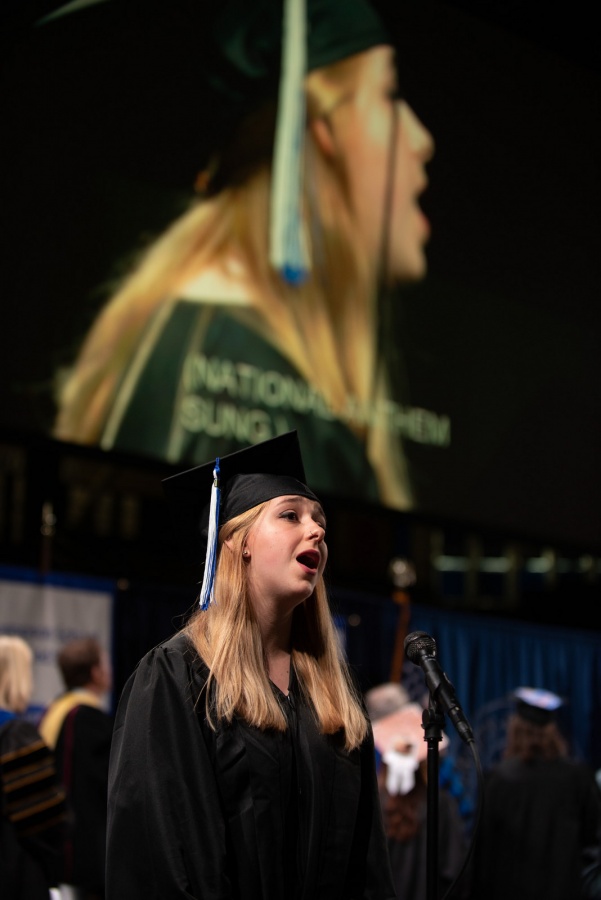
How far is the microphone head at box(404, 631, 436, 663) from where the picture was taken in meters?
2.56

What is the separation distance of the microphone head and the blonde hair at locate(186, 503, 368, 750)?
0.55 ft

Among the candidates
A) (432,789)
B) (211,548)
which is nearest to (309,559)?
(211,548)

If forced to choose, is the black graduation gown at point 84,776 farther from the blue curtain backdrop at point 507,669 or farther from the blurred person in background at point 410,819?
the blue curtain backdrop at point 507,669

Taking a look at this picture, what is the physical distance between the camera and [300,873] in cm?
240

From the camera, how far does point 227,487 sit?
280 centimetres

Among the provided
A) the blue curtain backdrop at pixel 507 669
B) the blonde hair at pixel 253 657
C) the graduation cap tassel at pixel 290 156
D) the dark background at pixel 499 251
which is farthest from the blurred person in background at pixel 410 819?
the blonde hair at pixel 253 657

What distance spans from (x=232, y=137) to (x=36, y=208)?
48.0 inches

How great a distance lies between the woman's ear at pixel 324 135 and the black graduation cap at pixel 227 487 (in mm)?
4226

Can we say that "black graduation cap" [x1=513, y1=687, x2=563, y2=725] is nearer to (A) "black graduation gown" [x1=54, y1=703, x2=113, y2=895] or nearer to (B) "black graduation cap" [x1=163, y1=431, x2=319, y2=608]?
(A) "black graduation gown" [x1=54, y1=703, x2=113, y2=895]

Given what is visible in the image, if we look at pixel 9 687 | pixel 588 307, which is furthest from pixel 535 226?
pixel 9 687

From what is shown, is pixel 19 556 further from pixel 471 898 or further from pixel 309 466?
pixel 471 898

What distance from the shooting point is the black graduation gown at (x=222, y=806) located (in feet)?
7.59

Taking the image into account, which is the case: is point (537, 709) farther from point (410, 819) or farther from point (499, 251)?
point (499, 251)

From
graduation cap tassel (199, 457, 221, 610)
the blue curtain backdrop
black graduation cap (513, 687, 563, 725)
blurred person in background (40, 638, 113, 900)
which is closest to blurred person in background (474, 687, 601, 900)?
black graduation cap (513, 687, 563, 725)
